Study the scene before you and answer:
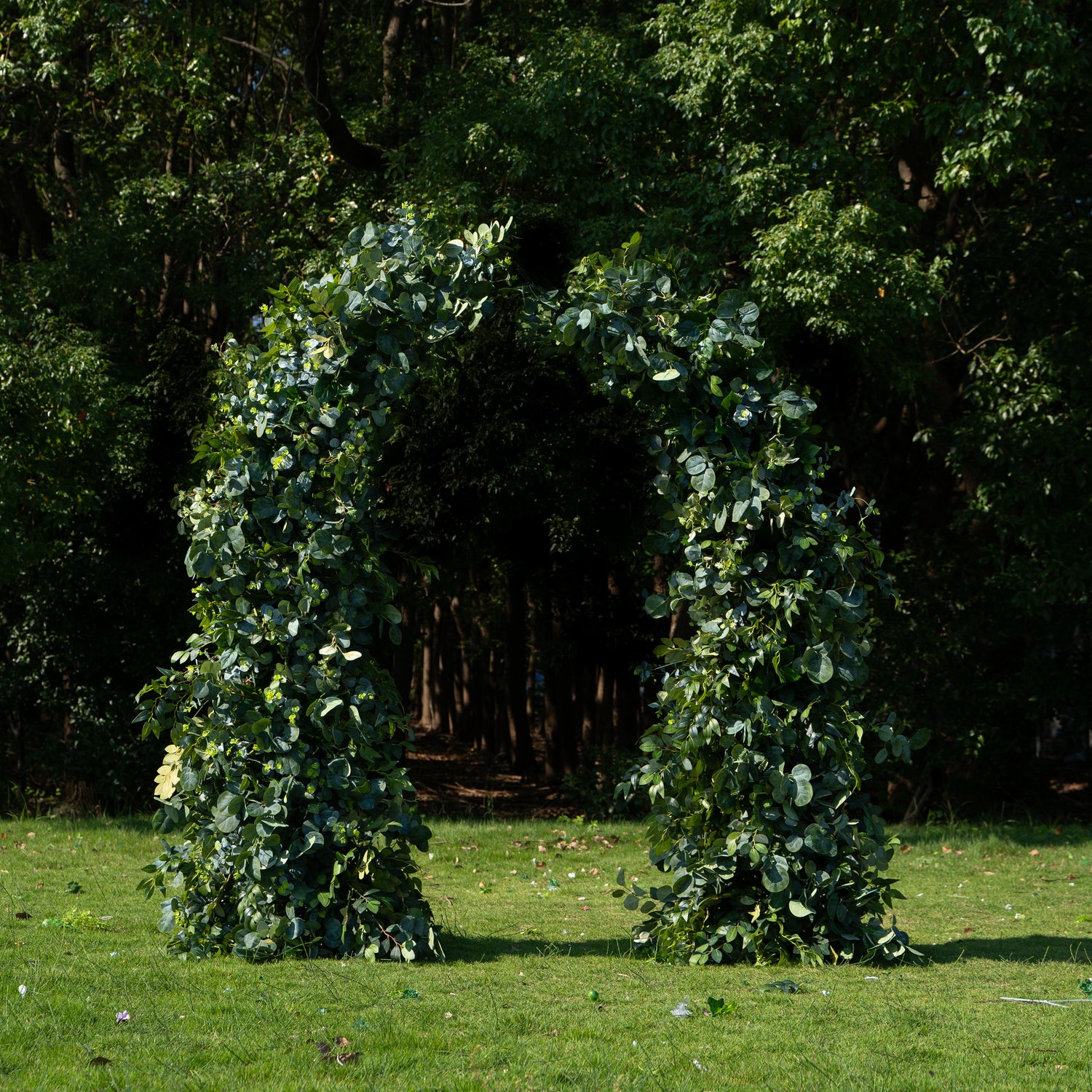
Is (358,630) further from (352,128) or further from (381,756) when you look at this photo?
(352,128)

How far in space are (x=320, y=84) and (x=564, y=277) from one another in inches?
144

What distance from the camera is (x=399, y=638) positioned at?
6.01 metres

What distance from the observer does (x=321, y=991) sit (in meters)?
5.21

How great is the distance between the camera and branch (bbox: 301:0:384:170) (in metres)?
13.6

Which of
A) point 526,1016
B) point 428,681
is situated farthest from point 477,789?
point 526,1016

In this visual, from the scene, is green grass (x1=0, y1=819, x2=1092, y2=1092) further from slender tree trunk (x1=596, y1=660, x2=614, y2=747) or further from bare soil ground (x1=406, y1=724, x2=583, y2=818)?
slender tree trunk (x1=596, y1=660, x2=614, y2=747)

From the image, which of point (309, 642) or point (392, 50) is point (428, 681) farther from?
point (309, 642)

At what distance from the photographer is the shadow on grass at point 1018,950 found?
6.67 metres

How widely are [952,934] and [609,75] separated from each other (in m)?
9.05

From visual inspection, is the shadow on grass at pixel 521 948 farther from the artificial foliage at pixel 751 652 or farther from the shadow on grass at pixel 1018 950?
the shadow on grass at pixel 1018 950

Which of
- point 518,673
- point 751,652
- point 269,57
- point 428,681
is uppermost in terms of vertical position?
point 269,57

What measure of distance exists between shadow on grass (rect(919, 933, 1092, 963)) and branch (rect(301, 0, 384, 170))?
10.9 m

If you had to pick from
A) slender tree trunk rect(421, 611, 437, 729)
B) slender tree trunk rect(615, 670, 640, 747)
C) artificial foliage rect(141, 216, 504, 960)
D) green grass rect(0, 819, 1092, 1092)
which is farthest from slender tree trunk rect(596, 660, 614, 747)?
artificial foliage rect(141, 216, 504, 960)

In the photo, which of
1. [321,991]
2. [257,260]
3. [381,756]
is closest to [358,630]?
[381,756]
